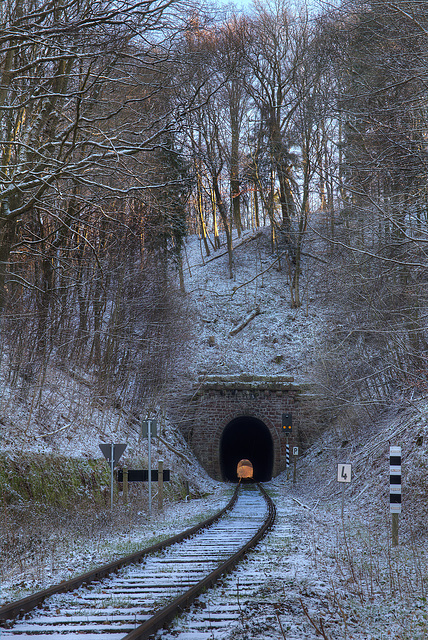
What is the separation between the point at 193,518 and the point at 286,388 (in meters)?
12.7

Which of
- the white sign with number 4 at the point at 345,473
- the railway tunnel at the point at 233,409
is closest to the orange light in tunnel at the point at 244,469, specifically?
the railway tunnel at the point at 233,409

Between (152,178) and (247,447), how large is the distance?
25.5 metres

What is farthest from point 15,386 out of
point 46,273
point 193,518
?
point 193,518

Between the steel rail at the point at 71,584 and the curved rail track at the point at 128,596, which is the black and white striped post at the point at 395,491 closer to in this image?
the curved rail track at the point at 128,596

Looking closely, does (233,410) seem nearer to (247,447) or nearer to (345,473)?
(247,447)

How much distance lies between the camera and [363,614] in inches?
188

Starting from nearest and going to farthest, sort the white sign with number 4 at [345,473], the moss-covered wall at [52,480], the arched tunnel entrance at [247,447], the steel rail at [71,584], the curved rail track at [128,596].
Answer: the curved rail track at [128,596] < the steel rail at [71,584] < the moss-covered wall at [52,480] < the white sign with number 4 at [345,473] < the arched tunnel entrance at [247,447]

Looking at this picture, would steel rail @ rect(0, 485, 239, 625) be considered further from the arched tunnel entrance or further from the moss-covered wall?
the arched tunnel entrance

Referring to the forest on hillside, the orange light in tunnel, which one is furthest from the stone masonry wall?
the orange light in tunnel

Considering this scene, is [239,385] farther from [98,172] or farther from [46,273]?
[98,172]

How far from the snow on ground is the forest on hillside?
3.63 ft

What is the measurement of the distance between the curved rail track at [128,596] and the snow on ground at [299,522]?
218mm

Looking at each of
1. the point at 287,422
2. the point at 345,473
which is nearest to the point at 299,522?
the point at 345,473

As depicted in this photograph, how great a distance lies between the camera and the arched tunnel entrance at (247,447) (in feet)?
95.3
